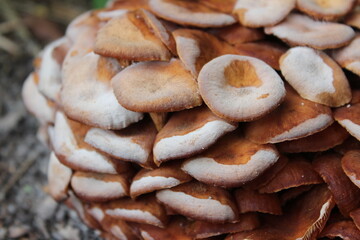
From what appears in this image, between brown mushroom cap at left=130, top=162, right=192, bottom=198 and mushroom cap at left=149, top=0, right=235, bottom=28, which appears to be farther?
mushroom cap at left=149, top=0, right=235, bottom=28

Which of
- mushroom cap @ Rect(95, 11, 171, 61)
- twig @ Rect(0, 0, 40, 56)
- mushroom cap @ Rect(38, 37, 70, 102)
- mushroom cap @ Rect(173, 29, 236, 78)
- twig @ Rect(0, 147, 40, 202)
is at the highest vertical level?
mushroom cap @ Rect(95, 11, 171, 61)

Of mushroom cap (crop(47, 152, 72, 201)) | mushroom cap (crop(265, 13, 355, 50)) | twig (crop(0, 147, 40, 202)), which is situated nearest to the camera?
mushroom cap (crop(265, 13, 355, 50))

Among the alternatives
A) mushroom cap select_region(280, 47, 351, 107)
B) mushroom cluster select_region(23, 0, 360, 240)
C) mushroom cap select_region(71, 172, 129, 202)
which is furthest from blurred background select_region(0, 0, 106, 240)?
mushroom cap select_region(280, 47, 351, 107)

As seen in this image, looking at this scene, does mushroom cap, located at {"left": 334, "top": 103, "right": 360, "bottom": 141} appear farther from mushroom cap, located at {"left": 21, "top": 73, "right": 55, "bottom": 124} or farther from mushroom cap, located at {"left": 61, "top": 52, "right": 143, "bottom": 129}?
mushroom cap, located at {"left": 21, "top": 73, "right": 55, "bottom": 124}

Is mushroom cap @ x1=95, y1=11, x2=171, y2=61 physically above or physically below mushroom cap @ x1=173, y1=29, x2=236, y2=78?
Answer: above

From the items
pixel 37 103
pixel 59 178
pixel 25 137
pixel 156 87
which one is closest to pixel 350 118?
pixel 156 87

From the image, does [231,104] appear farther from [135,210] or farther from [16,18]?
[16,18]

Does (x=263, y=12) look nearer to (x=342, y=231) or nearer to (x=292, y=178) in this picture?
(x=292, y=178)
